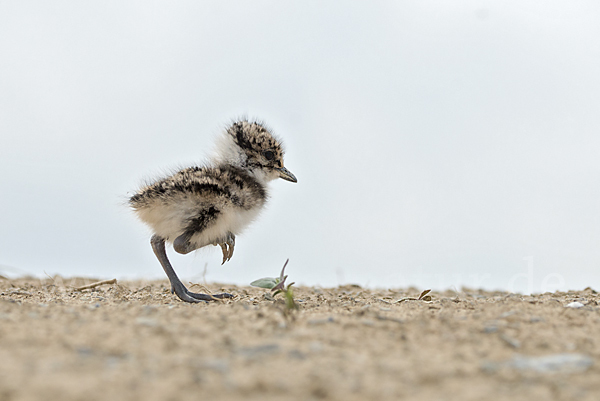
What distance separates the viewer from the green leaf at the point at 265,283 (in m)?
3.83

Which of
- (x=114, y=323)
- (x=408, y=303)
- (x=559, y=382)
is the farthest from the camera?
(x=408, y=303)

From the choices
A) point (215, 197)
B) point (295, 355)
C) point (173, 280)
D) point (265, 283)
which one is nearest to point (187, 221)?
point (215, 197)

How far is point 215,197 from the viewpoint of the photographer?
4105mm

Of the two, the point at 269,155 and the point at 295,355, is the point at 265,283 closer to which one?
the point at 269,155

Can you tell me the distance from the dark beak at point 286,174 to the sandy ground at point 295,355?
1.91 metres

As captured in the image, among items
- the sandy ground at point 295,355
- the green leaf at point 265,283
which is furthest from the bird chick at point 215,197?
the sandy ground at point 295,355

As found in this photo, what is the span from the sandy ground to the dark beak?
1.91m

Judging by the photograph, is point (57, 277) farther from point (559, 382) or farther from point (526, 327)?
point (559, 382)

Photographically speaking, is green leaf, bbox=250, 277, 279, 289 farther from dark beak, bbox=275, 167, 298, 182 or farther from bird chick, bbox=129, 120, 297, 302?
dark beak, bbox=275, 167, 298, 182

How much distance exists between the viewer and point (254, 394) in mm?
1799

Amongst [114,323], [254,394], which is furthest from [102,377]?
[114,323]

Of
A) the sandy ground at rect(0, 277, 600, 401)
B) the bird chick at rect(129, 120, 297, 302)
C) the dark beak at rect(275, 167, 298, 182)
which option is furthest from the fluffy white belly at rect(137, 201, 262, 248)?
the sandy ground at rect(0, 277, 600, 401)

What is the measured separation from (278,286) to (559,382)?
2002mm

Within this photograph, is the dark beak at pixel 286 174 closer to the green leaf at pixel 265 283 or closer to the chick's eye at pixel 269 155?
the chick's eye at pixel 269 155
